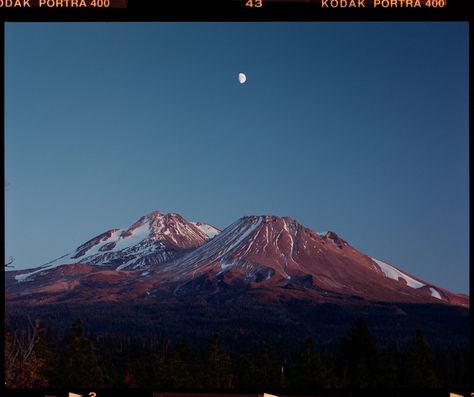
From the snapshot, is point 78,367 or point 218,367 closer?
point 78,367

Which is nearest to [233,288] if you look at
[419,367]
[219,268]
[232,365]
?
[219,268]

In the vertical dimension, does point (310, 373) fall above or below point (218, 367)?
below

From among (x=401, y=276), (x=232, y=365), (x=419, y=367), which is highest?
(x=401, y=276)

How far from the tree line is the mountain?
3.23 metres

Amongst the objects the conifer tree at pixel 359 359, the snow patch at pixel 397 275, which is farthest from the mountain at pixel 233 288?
the conifer tree at pixel 359 359

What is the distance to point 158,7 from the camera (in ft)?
45.3

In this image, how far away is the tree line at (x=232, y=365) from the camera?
26.3 metres

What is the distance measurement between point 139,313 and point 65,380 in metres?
11.0

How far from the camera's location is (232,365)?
29.8 m

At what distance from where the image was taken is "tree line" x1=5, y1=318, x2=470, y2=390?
86.3 feet

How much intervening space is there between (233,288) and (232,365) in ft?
31.4

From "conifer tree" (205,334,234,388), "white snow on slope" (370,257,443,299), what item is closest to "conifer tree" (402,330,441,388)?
"conifer tree" (205,334,234,388)

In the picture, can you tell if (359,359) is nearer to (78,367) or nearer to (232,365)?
(232,365)

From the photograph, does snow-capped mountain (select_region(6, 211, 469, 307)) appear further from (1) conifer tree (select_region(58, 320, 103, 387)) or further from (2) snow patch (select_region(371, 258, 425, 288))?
(1) conifer tree (select_region(58, 320, 103, 387))
